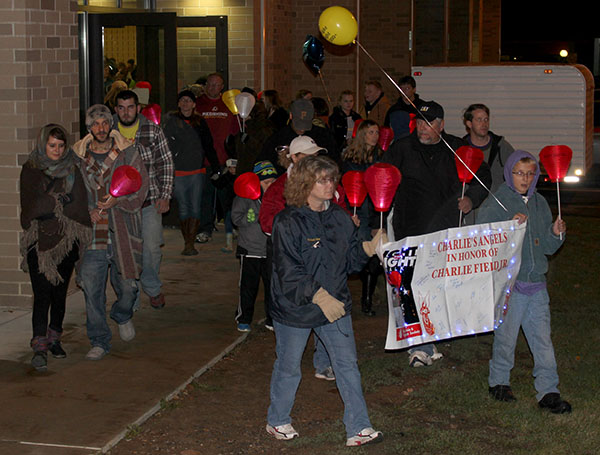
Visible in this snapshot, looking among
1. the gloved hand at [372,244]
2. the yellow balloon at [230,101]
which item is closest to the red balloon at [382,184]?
the gloved hand at [372,244]

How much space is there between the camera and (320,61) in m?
15.0

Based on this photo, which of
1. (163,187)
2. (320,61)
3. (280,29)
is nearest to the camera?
(163,187)

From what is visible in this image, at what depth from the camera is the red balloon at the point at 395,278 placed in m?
6.38

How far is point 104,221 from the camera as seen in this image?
7.72 m

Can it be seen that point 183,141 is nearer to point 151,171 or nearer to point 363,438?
point 151,171

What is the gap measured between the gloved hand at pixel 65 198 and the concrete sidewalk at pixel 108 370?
129 cm

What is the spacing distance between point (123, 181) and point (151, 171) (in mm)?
1396

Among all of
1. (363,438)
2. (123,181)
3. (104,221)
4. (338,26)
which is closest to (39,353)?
(104,221)

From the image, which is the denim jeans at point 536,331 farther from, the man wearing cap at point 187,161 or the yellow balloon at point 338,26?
the man wearing cap at point 187,161

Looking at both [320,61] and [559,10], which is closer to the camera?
[320,61]

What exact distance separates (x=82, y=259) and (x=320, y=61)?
26.8 feet

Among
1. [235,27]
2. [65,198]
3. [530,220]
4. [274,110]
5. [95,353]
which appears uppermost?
[235,27]

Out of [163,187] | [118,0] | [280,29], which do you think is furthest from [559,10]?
[163,187]

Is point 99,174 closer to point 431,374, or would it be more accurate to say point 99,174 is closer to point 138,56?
point 431,374
